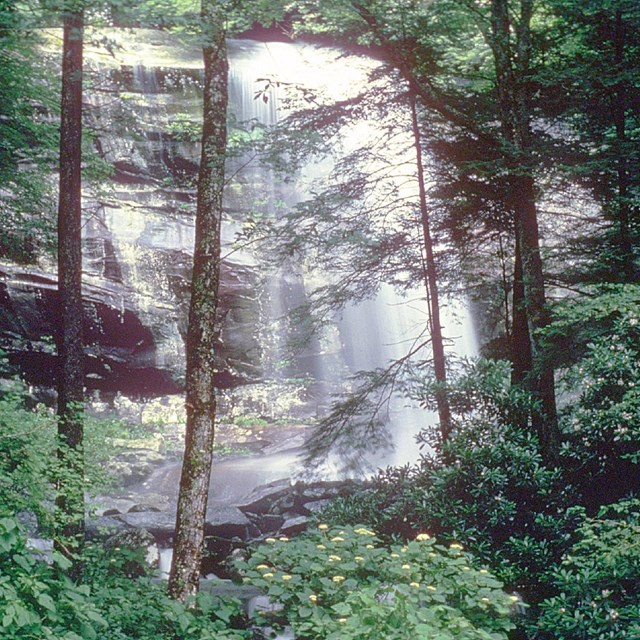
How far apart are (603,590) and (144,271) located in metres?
14.6

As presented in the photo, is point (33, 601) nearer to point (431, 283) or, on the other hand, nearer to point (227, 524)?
point (431, 283)

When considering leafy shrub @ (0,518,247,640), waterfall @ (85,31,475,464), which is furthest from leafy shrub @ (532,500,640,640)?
waterfall @ (85,31,475,464)

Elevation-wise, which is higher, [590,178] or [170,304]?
[590,178]

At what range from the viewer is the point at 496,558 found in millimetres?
6297

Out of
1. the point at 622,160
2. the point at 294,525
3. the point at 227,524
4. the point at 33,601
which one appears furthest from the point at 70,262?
the point at 294,525

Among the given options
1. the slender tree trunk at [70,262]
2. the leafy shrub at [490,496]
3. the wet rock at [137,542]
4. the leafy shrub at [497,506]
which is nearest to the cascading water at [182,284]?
the wet rock at [137,542]

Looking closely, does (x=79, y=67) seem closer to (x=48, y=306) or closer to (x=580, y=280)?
(x=580, y=280)

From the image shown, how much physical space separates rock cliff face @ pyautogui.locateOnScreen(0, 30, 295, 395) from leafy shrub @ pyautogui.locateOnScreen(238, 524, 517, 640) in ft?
37.2

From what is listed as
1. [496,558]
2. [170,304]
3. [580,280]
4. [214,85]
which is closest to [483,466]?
[496,558]

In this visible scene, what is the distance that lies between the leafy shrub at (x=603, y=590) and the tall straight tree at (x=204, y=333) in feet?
10.2

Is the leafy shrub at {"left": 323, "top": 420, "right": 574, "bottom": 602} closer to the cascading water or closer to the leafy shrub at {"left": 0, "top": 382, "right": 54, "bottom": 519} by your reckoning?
the leafy shrub at {"left": 0, "top": 382, "right": 54, "bottom": 519}

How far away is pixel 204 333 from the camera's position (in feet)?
18.1

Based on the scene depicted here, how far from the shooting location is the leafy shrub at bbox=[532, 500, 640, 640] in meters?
4.61

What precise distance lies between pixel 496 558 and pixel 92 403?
13599 millimetres
